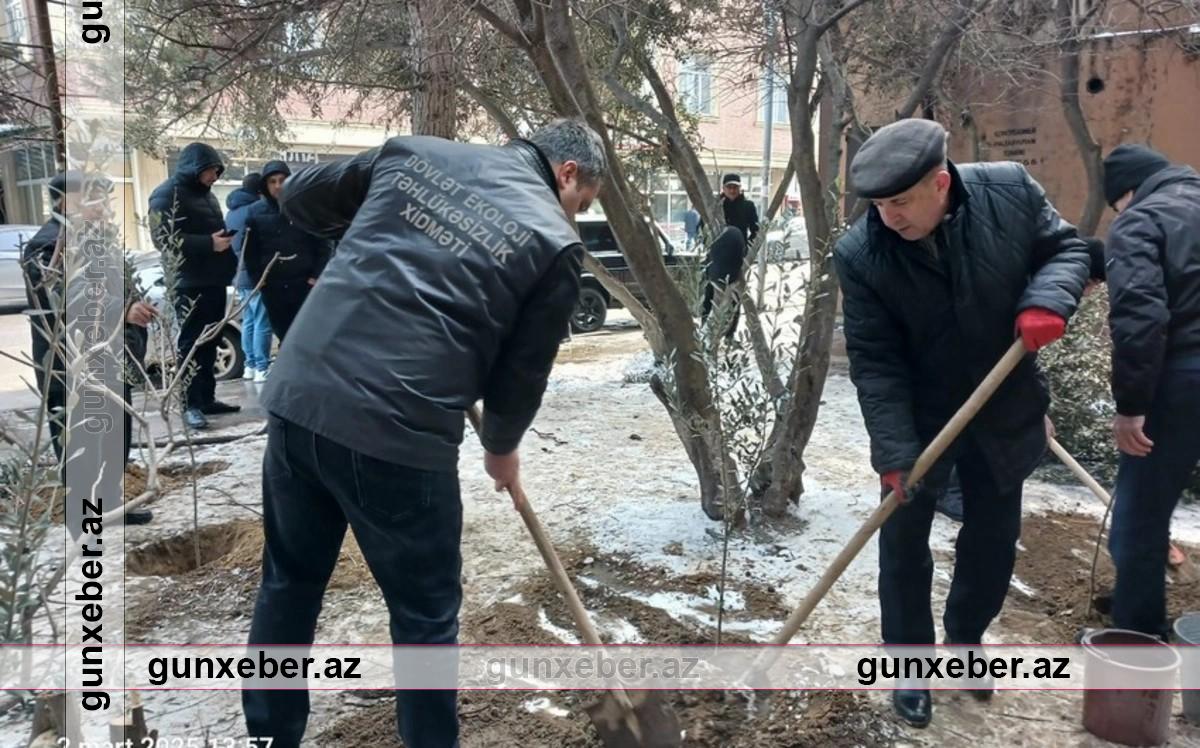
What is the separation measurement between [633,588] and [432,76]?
11.5 ft

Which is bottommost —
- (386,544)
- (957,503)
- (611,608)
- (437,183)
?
(611,608)

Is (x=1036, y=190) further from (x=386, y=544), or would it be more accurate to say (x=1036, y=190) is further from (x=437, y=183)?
(x=386, y=544)

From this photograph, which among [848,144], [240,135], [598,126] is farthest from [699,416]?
[240,135]

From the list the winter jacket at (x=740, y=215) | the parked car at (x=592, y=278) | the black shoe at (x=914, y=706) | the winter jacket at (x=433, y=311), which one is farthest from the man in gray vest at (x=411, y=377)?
the parked car at (x=592, y=278)

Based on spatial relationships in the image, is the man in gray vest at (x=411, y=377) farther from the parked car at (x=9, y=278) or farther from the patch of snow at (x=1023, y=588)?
the parked car at (x=9, y=278)

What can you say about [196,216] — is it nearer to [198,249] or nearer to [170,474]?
[198,249]

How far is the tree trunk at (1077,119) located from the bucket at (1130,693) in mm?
3875

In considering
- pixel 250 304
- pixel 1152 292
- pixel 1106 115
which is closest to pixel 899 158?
pixel 1152 292

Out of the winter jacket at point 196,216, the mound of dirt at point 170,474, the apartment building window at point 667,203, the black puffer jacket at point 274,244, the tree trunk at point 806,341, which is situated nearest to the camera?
the tree trunk at point 806,341

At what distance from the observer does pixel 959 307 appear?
2.48 m

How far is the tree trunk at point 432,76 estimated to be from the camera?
5113 mm

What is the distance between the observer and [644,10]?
25.0 ft

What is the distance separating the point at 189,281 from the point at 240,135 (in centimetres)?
792

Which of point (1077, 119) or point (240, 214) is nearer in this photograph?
point (1077, 119)
